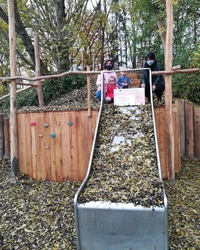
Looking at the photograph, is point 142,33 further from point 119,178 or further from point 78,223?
point 78,223

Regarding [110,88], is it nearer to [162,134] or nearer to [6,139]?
[162,134]

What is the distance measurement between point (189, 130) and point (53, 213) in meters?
3.01

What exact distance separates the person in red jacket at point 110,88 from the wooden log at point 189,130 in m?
1.52

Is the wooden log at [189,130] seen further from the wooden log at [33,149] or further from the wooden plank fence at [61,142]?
the wooden log at [33,149]

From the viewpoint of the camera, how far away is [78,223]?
87.2 inches

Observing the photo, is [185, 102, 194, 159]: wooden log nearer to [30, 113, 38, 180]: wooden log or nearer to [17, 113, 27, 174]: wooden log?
[30, 113, 38, 180]: wooden log

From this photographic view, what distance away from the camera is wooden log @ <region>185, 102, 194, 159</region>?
15.2 feet

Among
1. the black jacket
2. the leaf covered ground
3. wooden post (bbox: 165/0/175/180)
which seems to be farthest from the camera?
the black jacket

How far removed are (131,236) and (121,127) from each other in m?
1.57

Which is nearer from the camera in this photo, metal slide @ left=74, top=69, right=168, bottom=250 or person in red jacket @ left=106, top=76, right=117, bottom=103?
metal slide @ left=74, top=69, right=168, bottom=250

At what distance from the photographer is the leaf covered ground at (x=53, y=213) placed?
2.56 meters

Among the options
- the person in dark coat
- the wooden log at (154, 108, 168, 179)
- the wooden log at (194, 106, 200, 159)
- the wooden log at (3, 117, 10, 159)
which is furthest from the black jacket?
the wooden log at (3, 117, 10, 159)

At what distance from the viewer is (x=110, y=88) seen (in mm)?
4227

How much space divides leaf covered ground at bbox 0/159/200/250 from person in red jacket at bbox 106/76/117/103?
154 centimetres
